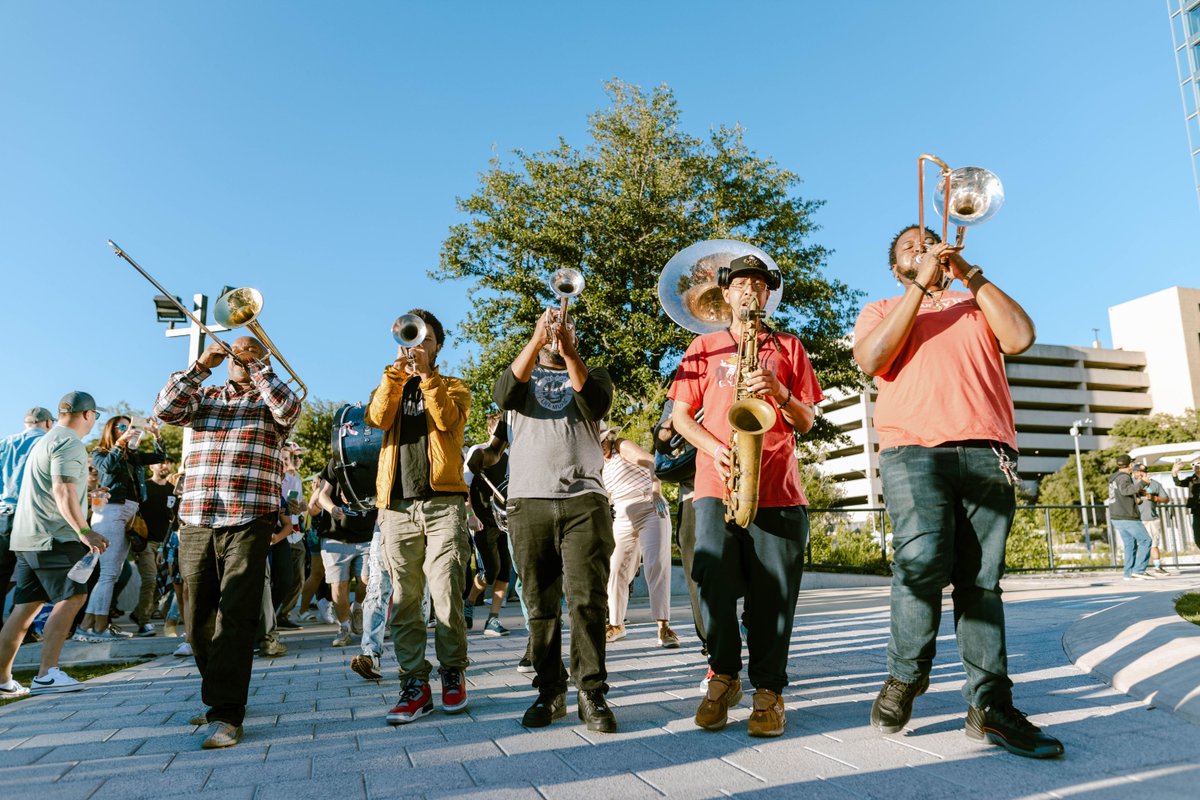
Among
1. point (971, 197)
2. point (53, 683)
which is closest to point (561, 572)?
point (971, 197)

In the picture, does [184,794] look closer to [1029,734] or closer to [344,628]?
[1029,734]

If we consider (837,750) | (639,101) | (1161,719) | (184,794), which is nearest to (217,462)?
(184,794)

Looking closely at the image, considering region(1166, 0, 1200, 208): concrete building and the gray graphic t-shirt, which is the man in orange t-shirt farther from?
region(1166, 0, 1200, 208): concrete building

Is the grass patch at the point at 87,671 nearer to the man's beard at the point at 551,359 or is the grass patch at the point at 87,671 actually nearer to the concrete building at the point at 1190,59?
the man's beard at the point at 551,359

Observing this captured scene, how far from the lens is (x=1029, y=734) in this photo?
3188 millimetres

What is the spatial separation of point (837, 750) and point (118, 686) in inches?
204

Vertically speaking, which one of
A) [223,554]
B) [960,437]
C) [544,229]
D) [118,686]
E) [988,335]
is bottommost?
[118,686]

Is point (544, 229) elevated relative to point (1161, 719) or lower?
elevated

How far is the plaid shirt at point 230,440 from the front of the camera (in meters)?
4.36

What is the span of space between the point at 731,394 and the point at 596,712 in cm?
165

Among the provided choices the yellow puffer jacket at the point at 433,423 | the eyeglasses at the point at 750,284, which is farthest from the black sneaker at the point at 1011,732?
the yellow puffer jacket at the point at 433,423

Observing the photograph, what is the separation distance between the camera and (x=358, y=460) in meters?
5.84

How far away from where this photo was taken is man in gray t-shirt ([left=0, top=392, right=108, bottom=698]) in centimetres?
580

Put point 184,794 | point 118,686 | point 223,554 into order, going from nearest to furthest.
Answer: point 184,794
point 223,554
point 118,686
